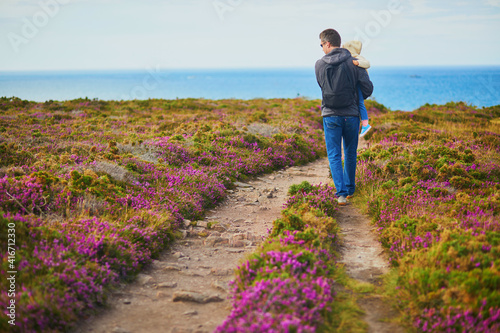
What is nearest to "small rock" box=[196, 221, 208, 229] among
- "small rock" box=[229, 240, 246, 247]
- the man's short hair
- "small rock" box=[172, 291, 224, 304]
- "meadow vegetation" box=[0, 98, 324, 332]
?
"meadow vegetation" box=[0, 98, 324, 332]

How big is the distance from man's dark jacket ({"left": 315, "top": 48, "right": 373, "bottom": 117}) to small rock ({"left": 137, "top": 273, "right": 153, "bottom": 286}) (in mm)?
5091

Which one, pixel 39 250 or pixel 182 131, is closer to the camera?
pixel 39 250

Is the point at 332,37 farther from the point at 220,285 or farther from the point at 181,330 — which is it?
the point at 181,330

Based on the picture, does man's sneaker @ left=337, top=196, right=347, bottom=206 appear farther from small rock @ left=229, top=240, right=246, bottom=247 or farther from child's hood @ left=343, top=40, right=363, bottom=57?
child's hood @ left=343, top=40, right=363, bottom=57

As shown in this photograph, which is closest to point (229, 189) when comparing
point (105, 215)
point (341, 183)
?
point (341, 183)

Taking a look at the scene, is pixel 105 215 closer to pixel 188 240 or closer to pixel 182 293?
pixel 188 240

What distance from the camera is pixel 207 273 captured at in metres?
5.64

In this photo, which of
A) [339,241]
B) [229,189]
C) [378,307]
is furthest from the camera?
[229,189]

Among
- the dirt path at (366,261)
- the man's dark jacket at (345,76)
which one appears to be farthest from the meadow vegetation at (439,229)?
the man's dark jacket at (345,76)

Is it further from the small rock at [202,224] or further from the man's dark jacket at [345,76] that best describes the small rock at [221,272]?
the man's dark jacket at [345,76]

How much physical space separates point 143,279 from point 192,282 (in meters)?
0.74

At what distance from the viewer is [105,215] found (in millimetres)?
6547

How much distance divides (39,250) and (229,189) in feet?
19.5

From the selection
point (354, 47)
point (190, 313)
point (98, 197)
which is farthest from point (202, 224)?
point (354, 47)
